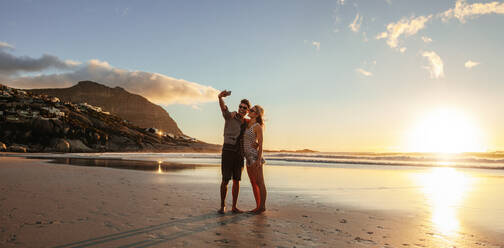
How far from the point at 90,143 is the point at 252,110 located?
60.5m

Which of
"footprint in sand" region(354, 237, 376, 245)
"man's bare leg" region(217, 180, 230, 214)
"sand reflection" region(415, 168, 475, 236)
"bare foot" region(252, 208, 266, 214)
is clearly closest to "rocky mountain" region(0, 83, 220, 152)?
"man's bare leg" region(217, 180, 230, 214)

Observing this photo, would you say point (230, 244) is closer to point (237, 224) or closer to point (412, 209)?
point (237, 224)

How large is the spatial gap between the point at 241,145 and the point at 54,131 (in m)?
57.8

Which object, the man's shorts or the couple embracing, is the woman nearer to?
the couple embracing

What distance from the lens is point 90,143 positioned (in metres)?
58.6

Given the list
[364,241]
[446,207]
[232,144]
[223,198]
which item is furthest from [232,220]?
[446,207]

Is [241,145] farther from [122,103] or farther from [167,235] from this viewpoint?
[122,103]

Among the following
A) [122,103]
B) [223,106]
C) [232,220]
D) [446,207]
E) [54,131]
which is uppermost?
[122,103]

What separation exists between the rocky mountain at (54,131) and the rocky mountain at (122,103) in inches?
2743

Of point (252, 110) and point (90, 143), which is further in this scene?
point (90, 143)

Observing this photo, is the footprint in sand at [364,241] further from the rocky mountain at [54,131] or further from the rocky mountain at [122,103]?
the rocky mountain at [122,103]

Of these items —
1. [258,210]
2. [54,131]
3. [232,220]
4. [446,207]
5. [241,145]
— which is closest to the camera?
[232,220]

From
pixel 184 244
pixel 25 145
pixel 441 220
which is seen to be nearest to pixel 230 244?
pixel 184 244

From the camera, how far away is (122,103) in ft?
494
